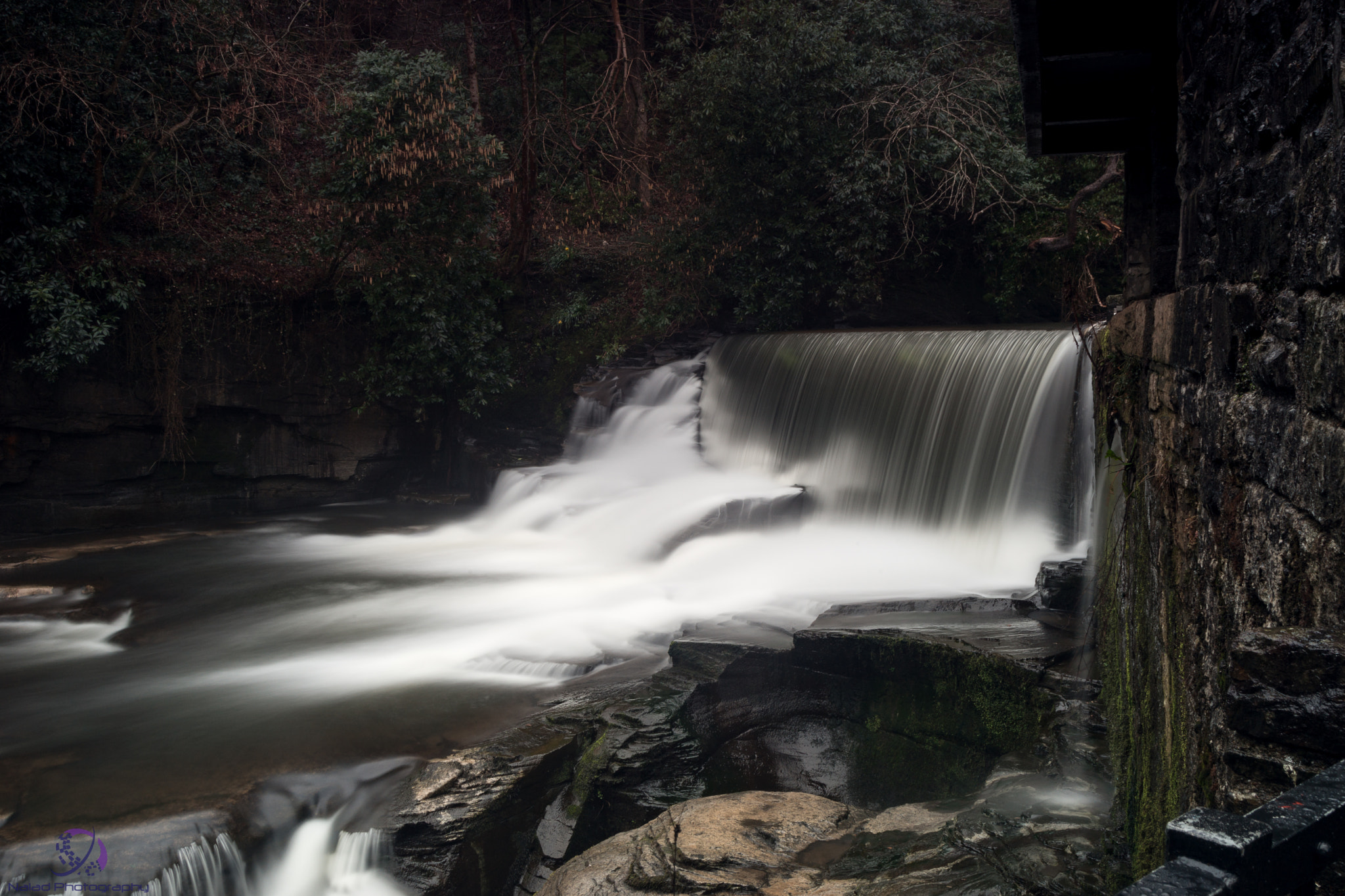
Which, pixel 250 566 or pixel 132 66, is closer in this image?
pixel 250 566

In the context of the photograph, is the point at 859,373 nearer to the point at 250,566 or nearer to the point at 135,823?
the point at 250,566

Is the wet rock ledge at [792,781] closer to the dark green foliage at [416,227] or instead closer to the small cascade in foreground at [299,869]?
the small cascade in foreground at [299,869]

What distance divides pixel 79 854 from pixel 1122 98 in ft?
21.8

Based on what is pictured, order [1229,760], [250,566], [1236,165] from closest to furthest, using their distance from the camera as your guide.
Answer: [1229,760], [1236,165], [250,566]

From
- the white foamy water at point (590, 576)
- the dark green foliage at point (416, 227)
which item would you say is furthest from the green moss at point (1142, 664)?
the dark green foliage at point (416, 227)

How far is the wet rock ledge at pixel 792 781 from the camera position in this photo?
383 centimetres

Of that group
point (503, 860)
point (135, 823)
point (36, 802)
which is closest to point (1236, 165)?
point (503, 860)

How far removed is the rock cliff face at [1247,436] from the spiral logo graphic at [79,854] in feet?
15.2

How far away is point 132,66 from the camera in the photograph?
12.2 meters

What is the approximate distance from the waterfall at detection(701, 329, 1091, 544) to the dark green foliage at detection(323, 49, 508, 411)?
403 cm

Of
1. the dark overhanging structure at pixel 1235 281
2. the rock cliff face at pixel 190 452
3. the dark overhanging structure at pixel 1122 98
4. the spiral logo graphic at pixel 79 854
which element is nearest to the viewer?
the dark overhanging structure at pixel 1235 281

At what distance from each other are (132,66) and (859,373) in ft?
35.3

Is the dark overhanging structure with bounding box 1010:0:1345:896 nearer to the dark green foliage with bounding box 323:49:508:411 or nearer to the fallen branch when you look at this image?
the fallen branch

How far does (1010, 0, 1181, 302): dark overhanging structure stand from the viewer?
3.82 m
